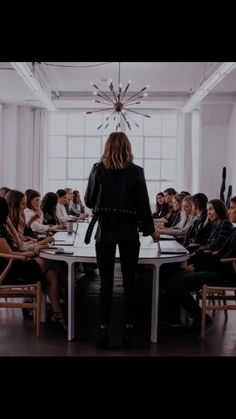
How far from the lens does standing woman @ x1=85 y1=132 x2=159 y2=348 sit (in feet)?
11.7

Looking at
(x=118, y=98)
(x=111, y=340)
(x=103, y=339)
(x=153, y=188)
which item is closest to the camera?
(x=103, y=339)

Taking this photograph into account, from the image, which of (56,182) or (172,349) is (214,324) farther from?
(56,182)

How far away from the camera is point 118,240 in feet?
11.7

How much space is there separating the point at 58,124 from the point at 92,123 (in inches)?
34.8

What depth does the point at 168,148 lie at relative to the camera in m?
12.7

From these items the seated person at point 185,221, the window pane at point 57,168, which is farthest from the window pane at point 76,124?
the seated person at point 185,221

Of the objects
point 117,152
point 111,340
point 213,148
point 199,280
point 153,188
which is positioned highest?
point 213,148

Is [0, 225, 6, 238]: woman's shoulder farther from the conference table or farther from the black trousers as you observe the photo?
the black trousers

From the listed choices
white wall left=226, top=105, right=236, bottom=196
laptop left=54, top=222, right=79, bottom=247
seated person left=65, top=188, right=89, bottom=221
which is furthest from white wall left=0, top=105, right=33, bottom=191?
laptop left=54, top=222, right=79, bottom=247

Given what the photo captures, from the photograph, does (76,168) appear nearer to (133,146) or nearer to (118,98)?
(133,146)

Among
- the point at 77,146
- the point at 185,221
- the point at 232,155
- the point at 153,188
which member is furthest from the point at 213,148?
the point at 185,221

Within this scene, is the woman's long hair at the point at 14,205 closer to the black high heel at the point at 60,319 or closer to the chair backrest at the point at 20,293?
the chair backrest at the point at 20,293

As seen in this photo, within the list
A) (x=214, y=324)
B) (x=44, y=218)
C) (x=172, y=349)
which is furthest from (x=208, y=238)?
(x=44, y=218)
